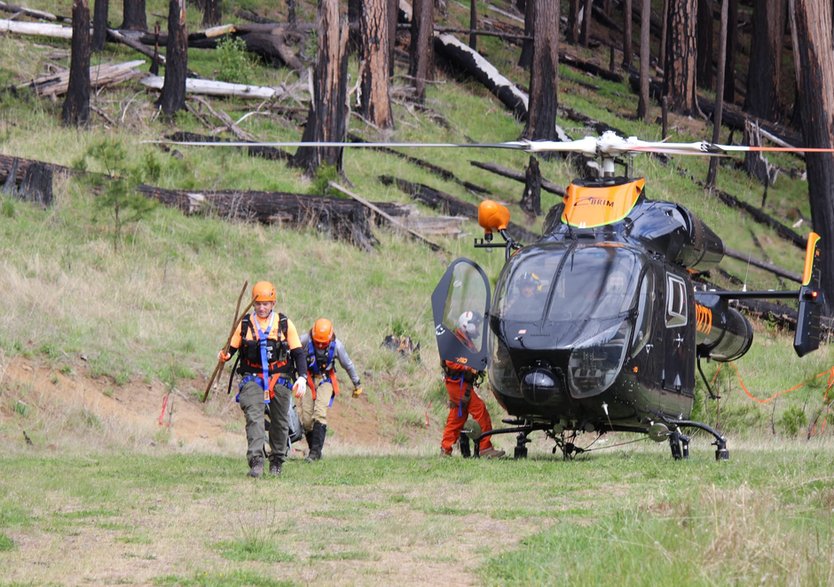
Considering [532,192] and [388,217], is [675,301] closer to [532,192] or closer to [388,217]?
[388,217]

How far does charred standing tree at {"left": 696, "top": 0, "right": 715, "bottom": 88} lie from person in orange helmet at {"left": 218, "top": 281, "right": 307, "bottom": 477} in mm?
38424

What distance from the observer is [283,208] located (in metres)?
24.8

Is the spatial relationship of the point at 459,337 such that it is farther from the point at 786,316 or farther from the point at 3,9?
the point at 3,9

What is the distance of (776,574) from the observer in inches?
286

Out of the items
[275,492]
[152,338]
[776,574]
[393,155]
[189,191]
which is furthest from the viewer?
[393,155]

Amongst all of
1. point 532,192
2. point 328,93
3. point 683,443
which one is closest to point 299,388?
point 683,443

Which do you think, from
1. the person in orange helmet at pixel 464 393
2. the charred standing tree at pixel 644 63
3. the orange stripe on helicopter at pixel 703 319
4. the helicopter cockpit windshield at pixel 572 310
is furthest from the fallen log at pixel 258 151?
the helicopter cockpit windshield at pixel 572 310

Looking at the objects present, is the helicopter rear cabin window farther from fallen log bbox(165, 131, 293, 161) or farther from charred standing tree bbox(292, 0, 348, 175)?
fallen log bbox(165, 131, 293, 161)

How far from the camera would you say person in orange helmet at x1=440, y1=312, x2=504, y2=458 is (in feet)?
48.4

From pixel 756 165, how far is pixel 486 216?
1075 inches

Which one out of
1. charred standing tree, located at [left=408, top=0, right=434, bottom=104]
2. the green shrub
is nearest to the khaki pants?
the green shrub

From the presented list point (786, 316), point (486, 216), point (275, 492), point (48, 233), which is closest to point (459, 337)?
point (486, 216)

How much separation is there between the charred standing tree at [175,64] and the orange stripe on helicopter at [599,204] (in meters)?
16.3

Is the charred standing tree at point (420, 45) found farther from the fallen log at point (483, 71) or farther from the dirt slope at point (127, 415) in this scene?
the dirt slope at point (127, 415)
